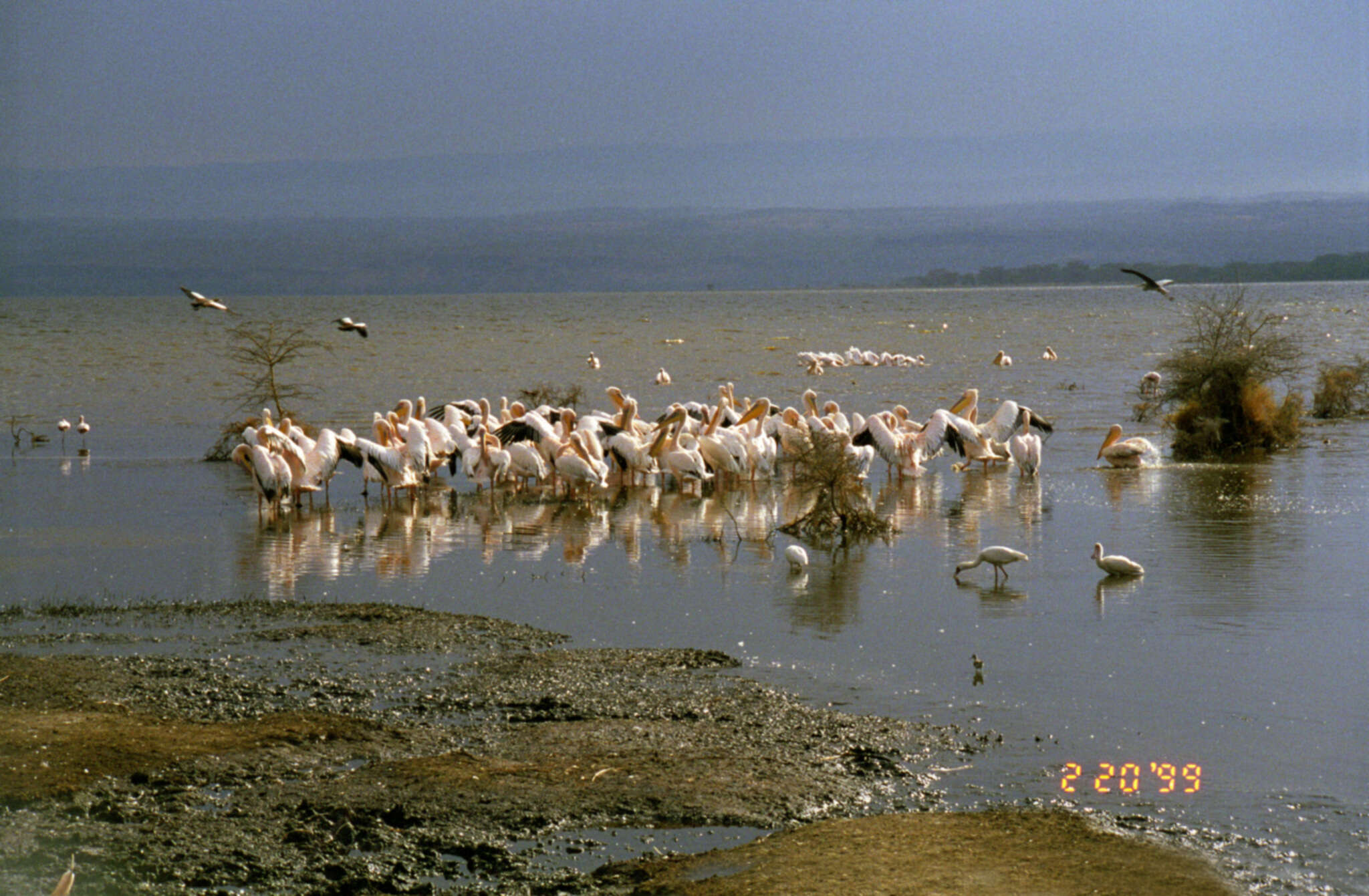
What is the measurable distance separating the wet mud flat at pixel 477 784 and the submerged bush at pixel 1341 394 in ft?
55.5

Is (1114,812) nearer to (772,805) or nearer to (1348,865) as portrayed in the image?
(1348,865)

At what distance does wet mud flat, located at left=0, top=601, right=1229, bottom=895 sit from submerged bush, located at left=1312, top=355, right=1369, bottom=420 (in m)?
16.9

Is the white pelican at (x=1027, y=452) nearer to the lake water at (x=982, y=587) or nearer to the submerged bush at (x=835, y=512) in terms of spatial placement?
the lake water at (x=982, y=587)

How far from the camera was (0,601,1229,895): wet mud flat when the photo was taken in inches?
182

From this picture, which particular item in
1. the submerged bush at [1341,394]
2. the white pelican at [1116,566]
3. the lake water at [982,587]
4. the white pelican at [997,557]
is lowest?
the lake water at [982,587]

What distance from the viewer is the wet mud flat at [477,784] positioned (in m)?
4.63

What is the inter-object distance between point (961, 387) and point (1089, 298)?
9276cm

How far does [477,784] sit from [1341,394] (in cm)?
1930

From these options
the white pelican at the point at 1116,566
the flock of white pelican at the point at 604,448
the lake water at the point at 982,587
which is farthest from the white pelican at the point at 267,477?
the white pelican at the point at 1116,566

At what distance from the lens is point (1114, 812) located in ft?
17.2

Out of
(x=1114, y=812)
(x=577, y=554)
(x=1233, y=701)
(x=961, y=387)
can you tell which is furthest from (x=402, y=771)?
(x=961, y=387)

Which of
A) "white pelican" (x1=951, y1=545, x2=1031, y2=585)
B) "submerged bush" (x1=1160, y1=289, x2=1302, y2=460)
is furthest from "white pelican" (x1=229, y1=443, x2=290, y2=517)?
"submerged bush" (x1=1160, y1=289, x2=1302, y2=460)

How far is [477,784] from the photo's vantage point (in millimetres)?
5367

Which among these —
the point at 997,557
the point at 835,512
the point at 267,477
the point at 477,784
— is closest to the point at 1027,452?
the point at 835,512
